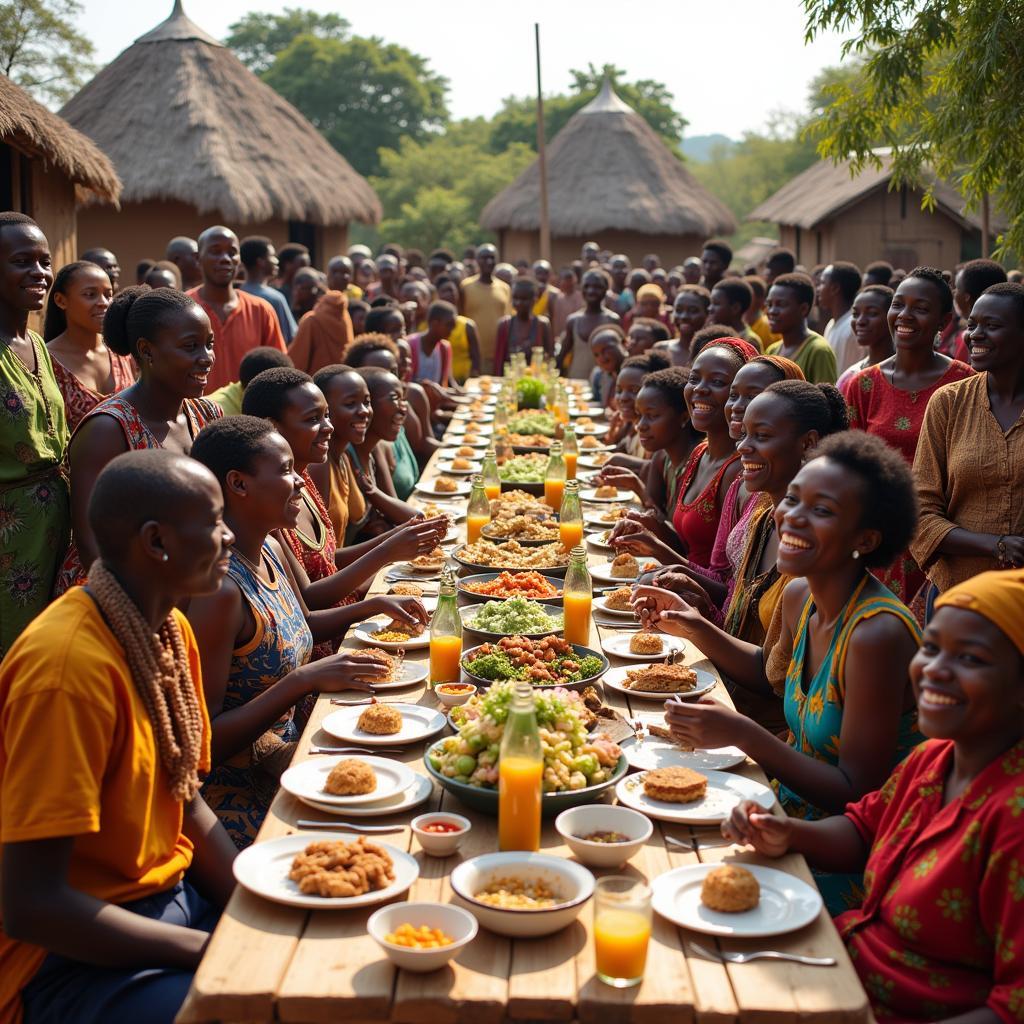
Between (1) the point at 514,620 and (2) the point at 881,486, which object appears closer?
(2) the point at 881,486

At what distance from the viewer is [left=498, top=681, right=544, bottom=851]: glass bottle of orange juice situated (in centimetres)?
240

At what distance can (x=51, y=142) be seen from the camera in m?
9.74

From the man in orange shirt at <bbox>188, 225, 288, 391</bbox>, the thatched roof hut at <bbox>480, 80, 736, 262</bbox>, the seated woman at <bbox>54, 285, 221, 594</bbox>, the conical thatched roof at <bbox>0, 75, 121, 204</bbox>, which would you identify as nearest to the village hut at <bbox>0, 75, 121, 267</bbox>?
the conical thatched roof at <bbox>0, 75, 121, 204</bbox>

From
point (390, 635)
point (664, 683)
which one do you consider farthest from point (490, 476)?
point (664, 683)

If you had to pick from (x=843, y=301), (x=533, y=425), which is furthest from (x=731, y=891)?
(x=843, y=301)

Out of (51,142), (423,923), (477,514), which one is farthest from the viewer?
(51,142)

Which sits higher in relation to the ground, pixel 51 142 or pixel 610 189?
pixel 610 189

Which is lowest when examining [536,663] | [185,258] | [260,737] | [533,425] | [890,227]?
[260,737]

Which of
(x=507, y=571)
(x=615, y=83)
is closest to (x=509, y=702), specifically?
(x=507, y=571)

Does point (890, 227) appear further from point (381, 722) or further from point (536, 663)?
point (381, 722)

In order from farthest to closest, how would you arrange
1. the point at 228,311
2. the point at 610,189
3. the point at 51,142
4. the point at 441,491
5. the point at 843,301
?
1. the point at 610,189
2. the point at 51,142
3. the point at 843,301
4. the point at 228,311
5. the point at 441,491

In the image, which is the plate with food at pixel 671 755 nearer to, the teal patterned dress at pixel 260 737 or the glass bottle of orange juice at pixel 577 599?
the glass bottle of orange juice at pixel 577 599

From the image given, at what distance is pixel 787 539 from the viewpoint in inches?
118

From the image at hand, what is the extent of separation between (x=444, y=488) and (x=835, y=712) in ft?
12.3
